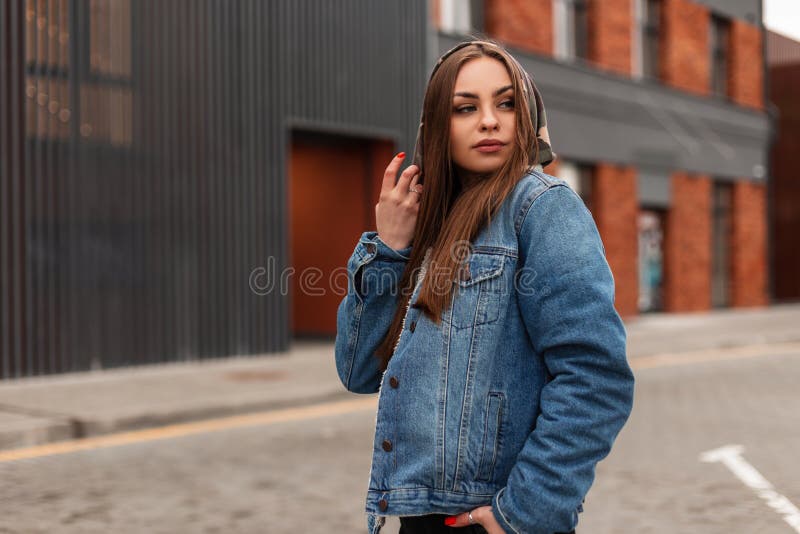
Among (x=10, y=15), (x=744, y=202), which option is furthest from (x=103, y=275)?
(x=744, y=202)

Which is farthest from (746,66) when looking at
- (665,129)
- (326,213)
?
(326,213)

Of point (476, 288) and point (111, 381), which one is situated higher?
point (476, 288)

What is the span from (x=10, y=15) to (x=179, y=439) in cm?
539

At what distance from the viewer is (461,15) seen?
53.5 feet

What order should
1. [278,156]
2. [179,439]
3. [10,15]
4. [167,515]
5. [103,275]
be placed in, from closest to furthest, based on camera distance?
[167,515] < [179,439] < [10,15] < [103,275] < [278,156]

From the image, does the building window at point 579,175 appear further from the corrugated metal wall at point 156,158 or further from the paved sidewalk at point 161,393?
the corrugated metal wall at point 156,158

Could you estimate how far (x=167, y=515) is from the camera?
5.12 meters

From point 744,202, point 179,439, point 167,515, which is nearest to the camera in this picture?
point 167,515

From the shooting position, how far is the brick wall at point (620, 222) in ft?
62.9

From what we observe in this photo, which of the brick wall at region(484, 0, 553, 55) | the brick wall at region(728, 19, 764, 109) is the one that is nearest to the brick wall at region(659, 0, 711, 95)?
the brick wall at region(728, 19, 764, 109)

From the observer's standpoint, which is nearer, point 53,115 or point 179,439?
point 179,439

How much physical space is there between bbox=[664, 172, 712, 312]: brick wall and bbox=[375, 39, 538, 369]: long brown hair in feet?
65.2

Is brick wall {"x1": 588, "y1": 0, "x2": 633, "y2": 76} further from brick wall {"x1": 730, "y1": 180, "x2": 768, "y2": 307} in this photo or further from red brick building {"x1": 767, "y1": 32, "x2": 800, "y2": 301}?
red brick building {"x1": 767, "y1": 32, "x2": 800, "y2": 301}

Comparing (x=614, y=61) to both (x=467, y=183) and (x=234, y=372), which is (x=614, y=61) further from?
(x=467, y=183)
